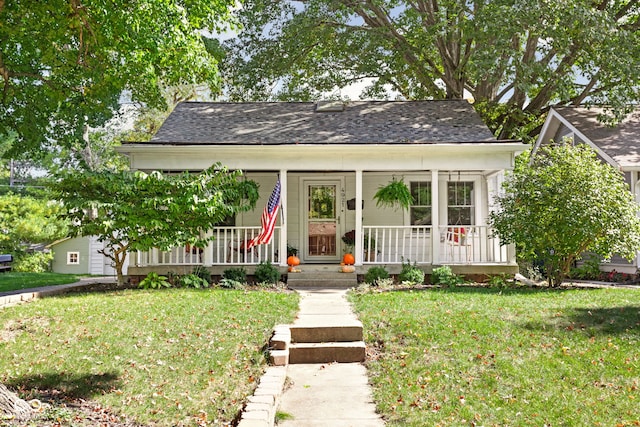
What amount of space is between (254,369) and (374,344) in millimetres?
1766

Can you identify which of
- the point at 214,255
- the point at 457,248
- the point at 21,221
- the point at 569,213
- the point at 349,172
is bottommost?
the point at 214,255

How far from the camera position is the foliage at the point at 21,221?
20.9 m

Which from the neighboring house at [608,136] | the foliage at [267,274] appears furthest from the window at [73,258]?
the neighboring house at [608,136]

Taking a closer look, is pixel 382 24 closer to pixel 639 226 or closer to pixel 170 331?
pixel 639 226

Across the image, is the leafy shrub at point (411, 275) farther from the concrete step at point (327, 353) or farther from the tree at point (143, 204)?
the concrete step at point (327, 353)

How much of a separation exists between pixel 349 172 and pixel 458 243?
362cm

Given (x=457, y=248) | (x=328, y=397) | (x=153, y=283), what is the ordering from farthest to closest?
(x=457, y=248) → (x=153, y=283) → (x=328, y=397)

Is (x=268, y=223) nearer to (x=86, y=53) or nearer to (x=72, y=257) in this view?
(x=86, y=53)

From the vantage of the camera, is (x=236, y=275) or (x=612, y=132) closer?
(x=236, y=275)

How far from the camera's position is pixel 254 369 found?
640 cm

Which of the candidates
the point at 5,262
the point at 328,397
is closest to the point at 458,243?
the point at 328,397

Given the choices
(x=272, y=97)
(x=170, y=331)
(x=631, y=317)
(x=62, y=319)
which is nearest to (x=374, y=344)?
(x=170, y=331)

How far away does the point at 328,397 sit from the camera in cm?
578

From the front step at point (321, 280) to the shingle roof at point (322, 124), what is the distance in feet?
10.1
